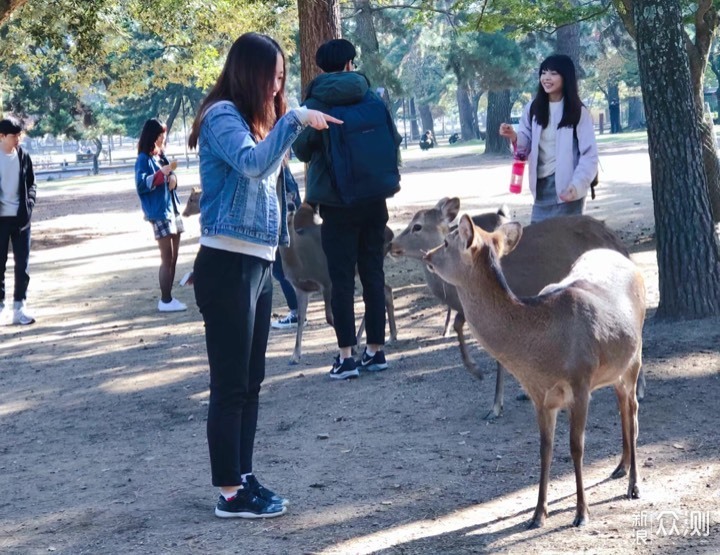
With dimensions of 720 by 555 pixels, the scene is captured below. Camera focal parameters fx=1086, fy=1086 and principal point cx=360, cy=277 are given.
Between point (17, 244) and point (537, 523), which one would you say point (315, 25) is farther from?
point (537, 523)

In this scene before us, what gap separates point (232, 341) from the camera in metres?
4.82

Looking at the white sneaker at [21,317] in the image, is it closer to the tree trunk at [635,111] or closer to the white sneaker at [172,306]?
the white sneaker at [172,306]

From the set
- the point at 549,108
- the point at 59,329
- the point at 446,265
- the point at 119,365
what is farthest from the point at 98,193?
the point at 446,265

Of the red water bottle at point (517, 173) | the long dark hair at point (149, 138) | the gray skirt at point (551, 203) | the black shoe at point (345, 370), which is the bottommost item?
the black shoe at point (345, 370)

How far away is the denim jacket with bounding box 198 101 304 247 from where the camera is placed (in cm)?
447

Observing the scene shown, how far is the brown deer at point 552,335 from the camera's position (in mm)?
4715

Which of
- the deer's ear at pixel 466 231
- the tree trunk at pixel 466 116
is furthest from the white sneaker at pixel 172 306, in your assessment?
the tree trunk at pixel 466 116

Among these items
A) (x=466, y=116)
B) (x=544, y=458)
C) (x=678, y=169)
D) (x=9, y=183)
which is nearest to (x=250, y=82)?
(x=544, y=458)

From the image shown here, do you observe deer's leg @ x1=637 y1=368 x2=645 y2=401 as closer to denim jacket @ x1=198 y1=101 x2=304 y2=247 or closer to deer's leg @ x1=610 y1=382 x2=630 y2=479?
deer's leg @ x1=610 y1=382 x2=630 y2=479

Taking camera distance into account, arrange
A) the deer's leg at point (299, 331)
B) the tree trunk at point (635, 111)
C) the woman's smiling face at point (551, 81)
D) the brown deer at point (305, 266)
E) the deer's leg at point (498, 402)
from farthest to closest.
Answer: the tree trunk at point (635, 111), the brown deer at point (305, 266), the deer's leg at point (299, 331), the woman's smiling face at point (551, 81), the deer's leg at point (498, 402)

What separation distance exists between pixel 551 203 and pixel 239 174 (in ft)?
11.9

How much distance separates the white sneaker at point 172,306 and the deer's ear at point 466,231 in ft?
24.0

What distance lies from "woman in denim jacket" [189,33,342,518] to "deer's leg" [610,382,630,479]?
1694 mm

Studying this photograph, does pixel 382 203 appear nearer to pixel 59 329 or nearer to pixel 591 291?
pixel 591 291
